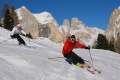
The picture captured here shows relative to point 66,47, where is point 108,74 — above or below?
below

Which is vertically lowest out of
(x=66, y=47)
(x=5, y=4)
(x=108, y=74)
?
(x=108, y=74)

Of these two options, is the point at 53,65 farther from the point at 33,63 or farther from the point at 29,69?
the point at 29,69

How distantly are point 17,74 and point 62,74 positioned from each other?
289cm

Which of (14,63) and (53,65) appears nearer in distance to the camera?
(14,63)

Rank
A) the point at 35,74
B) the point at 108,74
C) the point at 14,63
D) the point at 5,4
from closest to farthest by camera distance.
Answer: the point at 35,74 → the point at 14,63 → the point at 108,74 → the point at 5,4

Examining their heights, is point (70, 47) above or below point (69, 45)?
below

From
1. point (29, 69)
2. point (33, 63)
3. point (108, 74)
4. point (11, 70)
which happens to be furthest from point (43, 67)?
point (108, 74)

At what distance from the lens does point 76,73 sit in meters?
14.2

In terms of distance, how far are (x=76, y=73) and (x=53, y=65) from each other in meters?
1.49

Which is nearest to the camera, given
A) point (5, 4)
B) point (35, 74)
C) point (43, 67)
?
point (35, 74)

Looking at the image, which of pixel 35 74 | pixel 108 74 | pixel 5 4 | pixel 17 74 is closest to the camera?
pixel 17 74

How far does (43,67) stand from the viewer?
1378 centimetres

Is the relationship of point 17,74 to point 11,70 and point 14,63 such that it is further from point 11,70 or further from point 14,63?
point 14,63

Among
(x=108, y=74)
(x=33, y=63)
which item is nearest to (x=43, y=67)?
(x=33, y=63)
